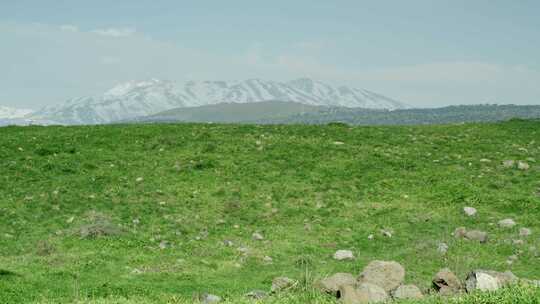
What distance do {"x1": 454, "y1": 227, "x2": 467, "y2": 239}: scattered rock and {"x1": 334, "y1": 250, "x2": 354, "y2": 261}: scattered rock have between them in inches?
172

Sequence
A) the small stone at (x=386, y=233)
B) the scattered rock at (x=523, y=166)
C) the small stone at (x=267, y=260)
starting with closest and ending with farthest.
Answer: the small stone at (x=267, y=260), the small stone at (x=386, y=233), the scattered rock at (x=523, y=166)

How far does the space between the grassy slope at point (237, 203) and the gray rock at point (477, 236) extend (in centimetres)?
35

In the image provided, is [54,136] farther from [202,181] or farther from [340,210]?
[340,210]

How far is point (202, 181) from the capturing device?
28.7 metres

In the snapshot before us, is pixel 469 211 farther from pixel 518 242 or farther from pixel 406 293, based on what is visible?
pixel 406 293

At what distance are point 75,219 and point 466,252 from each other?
586 inches

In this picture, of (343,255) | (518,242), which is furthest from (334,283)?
(518,242)

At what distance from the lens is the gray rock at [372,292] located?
14508 mm

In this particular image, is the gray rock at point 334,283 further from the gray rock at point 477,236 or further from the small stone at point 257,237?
the gray rock at point 477,236

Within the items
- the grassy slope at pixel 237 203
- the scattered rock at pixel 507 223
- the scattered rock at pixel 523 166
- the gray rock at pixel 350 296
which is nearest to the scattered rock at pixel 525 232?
the grassy slope at pixel 237 203

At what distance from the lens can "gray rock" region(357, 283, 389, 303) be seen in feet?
47.6

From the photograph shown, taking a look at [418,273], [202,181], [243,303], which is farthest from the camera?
[202,181]

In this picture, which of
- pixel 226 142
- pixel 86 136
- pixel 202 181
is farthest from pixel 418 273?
pixel 86 136

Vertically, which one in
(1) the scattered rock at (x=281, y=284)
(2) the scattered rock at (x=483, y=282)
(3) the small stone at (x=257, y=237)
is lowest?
(3) the small stone at (x=257, y=237)
